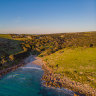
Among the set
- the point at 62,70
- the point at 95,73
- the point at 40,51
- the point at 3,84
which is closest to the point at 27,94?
the point at 3,84

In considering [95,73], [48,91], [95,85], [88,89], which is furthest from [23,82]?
[95,73]

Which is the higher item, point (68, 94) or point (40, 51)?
point (40, 51)

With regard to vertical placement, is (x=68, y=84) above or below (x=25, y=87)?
above

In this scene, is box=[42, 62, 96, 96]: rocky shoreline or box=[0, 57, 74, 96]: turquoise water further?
box=[0, 57, 74, 96]: turquoise water

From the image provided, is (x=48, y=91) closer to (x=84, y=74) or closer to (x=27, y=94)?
(x=27, y=94)

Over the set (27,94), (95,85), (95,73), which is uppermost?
(95,73)

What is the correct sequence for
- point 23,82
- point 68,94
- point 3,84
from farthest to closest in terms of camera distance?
1. point 23,82
2. point 3,84
3. point 68,94

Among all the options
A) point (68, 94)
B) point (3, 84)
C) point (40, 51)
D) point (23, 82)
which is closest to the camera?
point (68, 94)

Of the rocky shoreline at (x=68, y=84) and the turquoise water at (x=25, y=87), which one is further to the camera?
the turquoise water at (x=25, y=87)

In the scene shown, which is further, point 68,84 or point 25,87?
point 68,84

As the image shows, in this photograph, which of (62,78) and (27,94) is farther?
(62,78)
